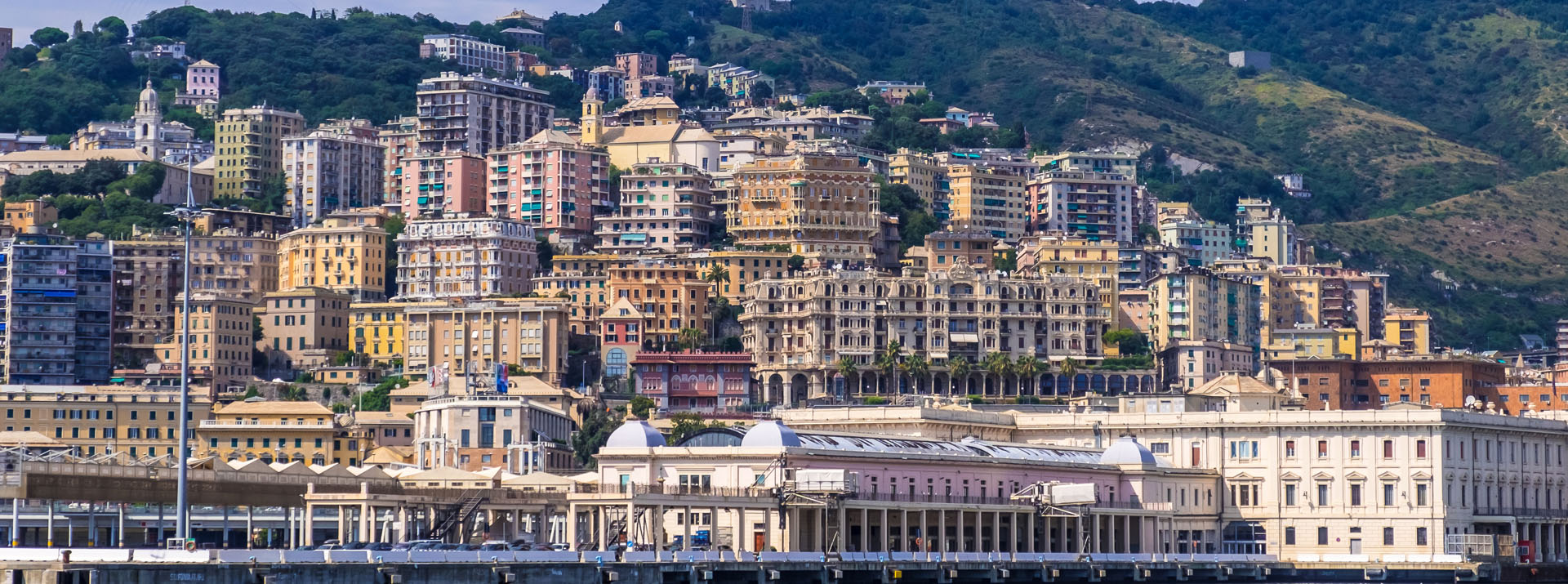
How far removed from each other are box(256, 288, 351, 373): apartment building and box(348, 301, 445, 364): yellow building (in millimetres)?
1160

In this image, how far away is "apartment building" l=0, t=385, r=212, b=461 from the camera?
555ft

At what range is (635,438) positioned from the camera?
103 m

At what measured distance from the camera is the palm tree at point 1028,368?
18025 centimetres

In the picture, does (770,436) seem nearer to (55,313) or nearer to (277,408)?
(277,408)

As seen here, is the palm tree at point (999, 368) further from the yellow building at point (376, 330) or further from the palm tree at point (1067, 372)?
the yellow building at point (376, 330)

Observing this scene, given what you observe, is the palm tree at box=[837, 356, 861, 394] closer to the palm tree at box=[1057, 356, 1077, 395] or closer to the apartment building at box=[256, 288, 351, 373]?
the palm tree at box=[1057, 356, 1077, 395]

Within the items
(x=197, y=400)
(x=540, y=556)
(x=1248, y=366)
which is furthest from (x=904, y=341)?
(x=540, y=556)

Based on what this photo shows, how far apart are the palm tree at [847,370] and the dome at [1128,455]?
203ft

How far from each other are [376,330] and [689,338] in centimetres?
2601

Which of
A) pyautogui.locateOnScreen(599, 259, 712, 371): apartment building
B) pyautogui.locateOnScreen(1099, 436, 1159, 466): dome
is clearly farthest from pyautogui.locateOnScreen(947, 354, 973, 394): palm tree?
pyautogui.locateOnScreen(1099, 436, 1159, 466): dome

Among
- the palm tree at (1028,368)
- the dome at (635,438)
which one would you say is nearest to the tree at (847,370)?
the palm tree at (1028,368)

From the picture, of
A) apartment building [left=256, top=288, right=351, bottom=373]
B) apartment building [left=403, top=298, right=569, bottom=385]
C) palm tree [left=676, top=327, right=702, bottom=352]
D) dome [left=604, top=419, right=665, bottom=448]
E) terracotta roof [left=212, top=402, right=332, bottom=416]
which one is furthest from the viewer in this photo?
apartment building [left=256, top=288, right=351, bottom=373]

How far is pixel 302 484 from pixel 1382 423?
50399 mm

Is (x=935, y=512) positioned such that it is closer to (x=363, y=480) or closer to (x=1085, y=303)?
(x=363, y=480)
